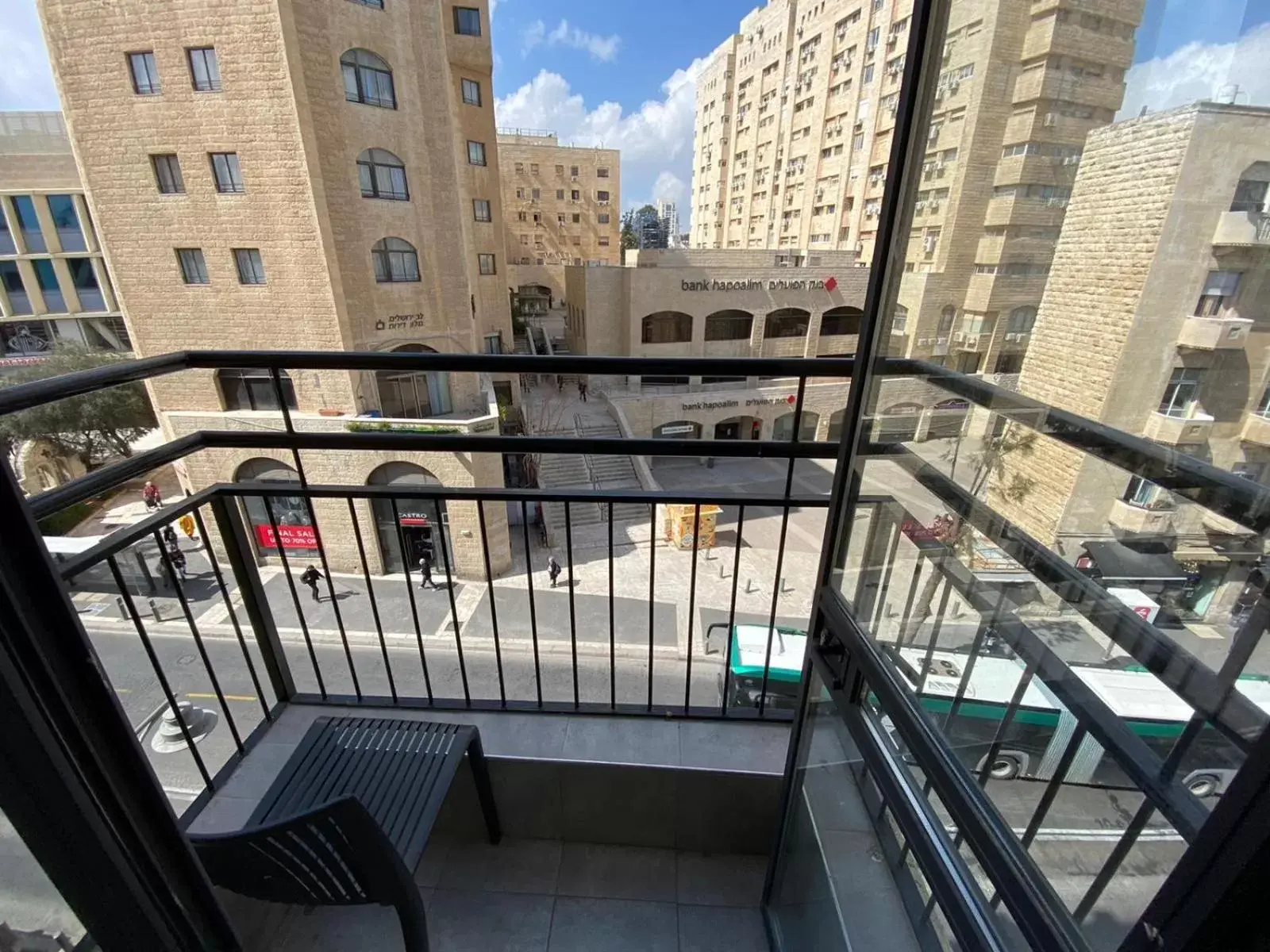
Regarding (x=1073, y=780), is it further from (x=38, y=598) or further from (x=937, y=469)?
(x=38, y=598)

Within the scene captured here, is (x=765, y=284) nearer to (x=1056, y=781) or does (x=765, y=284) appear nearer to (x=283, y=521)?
(x=283, y=521)

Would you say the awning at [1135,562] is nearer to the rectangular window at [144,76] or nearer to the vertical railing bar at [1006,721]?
the vertical railing bar at [1006,721]

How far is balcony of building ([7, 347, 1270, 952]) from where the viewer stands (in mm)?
730

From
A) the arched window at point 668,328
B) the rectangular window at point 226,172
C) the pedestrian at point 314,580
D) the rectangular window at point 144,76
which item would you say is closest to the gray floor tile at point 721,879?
the pedestrian at point 314,580

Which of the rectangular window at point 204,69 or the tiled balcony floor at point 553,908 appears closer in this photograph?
the tiled balcony floor at point 553,908

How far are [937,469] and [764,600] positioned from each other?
29.1 ft

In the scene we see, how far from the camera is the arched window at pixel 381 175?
9.04 meters

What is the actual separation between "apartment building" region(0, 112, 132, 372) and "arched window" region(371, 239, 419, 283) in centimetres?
915

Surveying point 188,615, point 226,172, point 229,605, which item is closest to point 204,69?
point 226,172

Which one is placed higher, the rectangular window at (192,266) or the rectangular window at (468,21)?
the rectangular window at (468,21)

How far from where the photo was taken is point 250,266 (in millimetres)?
8773

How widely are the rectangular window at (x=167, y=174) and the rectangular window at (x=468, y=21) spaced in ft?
26.3

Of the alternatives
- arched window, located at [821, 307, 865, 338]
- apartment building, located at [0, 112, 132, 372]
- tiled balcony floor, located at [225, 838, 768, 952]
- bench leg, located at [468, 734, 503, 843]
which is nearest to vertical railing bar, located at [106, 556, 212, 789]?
tiled balcony floor, located at [225, 838, 768, 952]

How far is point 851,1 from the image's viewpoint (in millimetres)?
21406
